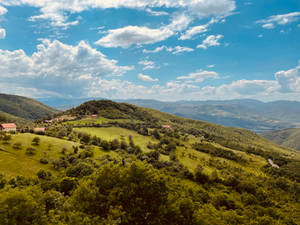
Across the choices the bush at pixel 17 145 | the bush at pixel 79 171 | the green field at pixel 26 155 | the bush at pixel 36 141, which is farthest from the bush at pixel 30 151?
the bush at pixel 79 171

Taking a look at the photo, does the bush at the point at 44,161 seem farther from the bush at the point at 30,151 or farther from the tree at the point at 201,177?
the tree at the point at 201,177

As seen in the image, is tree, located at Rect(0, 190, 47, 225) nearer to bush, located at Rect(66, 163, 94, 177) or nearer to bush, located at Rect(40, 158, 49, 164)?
bush, located at Rect(66, 163, 94, 177)

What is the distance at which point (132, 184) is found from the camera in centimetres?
3425

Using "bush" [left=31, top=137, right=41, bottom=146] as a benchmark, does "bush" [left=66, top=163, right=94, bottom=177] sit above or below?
below

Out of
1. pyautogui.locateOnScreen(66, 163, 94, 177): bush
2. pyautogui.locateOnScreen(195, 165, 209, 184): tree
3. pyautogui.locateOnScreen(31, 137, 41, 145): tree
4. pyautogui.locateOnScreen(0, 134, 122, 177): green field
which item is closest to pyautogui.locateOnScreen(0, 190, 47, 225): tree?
pyautogui.locateOnScreen(66, 163, 94, 177): bush

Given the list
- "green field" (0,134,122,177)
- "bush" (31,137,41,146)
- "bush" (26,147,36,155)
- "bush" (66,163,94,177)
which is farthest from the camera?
"bush" (31,137,41,146)

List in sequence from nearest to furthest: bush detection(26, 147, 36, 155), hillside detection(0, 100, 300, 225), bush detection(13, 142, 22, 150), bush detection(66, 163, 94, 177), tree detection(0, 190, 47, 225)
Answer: tree detection(0, 190, 47, 225)
hillside detection(0, 100, 300, 225)
bush detection(66, 163, 94, 177)
bush detection(26, 147, 36, 155)
bush detection(13, 142, 22, 150)

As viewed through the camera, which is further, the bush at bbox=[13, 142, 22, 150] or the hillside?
the bush at bbox=[13, 142, 22, 150]

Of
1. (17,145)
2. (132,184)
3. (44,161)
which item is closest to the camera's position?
(132,184)

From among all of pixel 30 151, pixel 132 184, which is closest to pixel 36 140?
pixel 30 151

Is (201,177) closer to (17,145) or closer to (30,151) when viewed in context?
(30,151)

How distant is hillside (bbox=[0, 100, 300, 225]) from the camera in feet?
105

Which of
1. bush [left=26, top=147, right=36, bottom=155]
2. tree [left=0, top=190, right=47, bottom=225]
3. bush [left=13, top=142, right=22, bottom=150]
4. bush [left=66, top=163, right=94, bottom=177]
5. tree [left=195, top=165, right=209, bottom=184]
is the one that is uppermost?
tree [left=0, top=190, right=47, bottom=225]

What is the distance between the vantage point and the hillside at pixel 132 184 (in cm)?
3197
